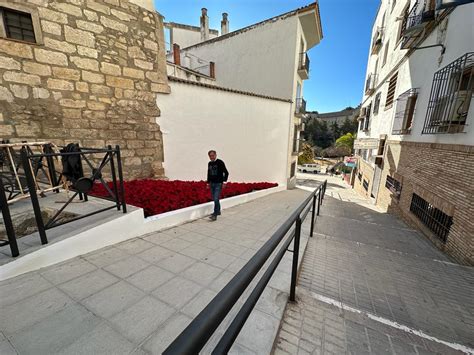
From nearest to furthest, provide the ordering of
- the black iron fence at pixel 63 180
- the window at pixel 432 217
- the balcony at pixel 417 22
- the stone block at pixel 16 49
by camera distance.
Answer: the black iron fence at pixel 63 180, the stone block at pixel 16 49, the window at pixel 432 217, the balcony at pixel 417 22

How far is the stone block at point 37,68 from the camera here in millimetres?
3814

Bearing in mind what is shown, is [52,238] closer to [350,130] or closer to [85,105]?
[85,105]

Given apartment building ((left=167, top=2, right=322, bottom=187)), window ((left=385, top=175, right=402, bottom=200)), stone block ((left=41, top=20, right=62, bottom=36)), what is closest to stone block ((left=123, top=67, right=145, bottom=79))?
stone block ((left=41, top=20, right=62, bottom=36))

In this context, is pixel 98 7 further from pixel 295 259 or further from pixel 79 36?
pixel 295 259

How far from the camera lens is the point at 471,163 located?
381 cm

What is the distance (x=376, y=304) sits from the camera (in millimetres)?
2197

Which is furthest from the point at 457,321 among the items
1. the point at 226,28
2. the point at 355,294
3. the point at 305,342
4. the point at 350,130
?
the point at 350,130

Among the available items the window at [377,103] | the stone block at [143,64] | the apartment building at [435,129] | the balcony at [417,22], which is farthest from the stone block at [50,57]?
the window at [377,103]

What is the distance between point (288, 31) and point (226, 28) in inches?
258

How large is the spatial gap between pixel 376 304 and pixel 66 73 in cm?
686

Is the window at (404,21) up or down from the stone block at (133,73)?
up

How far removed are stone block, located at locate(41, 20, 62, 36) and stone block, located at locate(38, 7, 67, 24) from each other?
8cm

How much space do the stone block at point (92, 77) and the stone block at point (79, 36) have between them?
1.94 ft

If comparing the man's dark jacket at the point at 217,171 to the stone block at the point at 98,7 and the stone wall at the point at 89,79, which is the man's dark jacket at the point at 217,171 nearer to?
the stone wall at the point at 89,79
